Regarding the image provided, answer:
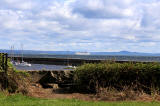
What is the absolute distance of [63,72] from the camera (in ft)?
41.5

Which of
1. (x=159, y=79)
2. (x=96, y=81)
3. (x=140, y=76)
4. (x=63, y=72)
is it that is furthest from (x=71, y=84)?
(x=159, y=79)

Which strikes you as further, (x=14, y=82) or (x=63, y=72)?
(x=63, y=72)

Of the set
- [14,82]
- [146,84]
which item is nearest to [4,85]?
[14,82]

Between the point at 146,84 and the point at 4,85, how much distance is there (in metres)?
6.17

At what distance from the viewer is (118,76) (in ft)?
35.3

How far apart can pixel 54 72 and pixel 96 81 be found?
2.79 metres

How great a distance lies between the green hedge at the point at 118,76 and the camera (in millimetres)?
10406

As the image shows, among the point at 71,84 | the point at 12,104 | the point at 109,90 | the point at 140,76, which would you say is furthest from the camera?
the point at 71,84

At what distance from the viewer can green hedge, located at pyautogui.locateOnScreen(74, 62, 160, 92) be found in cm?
1041

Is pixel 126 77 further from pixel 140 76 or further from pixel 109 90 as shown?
pixel 109 90

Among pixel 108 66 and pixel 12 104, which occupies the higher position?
pixel 108 66

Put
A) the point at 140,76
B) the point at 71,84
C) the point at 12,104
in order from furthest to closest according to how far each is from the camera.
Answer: the point at 71,84, the point at 140,76, the point at 12,104

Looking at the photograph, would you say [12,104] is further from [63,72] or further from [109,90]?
[63,72]

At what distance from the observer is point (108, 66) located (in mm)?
11055
